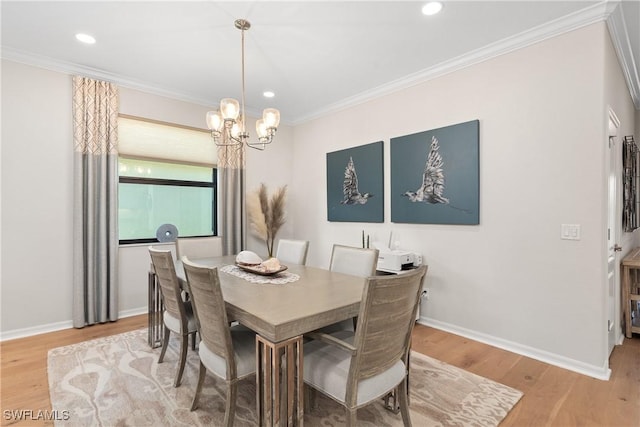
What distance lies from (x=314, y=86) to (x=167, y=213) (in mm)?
2484

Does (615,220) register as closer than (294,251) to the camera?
Yes

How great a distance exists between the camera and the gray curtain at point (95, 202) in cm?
327

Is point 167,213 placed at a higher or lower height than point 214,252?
higher

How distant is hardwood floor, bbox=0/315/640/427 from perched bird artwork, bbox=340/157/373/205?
1.74m

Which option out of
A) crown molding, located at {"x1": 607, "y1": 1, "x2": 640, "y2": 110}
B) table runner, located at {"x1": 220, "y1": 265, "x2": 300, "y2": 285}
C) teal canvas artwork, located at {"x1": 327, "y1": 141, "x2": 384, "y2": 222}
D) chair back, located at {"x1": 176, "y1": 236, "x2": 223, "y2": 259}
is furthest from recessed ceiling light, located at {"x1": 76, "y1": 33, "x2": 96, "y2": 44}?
crown molding, located at {"x1": 607, "y1": 1, "x2": 640, "y2": 110}

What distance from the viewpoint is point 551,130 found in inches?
98.8

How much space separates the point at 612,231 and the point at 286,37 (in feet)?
11.2

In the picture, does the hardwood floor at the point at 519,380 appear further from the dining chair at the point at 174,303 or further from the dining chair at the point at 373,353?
the dining chair at the point at 373,353

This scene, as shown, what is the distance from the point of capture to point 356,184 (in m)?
4.10

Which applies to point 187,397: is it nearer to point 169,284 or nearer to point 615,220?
point 169,284

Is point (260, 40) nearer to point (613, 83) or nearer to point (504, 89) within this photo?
point (504, 89)

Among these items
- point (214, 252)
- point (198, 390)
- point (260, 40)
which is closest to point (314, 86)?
point (260, 40)

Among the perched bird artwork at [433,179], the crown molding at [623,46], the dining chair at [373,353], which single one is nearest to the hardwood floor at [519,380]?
the dining chair at [373,353]

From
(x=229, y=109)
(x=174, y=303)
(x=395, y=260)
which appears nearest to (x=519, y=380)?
(x=395, y=260)
